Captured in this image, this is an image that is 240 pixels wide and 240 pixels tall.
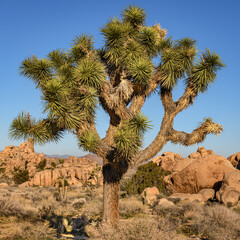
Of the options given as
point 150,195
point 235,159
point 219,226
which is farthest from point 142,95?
point 235,159

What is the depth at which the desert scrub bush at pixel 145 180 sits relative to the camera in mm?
19203

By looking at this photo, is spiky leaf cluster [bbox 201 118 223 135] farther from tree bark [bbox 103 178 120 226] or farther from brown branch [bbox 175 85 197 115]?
tree bark [bbox 103 178 120 226]

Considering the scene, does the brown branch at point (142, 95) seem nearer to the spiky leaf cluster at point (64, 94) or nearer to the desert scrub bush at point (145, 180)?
the spiky leaf cluster at point (64, 94)

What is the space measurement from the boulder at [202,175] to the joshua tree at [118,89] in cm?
920

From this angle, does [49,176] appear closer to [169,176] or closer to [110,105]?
[169,176]

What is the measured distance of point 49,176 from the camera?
89.0ft

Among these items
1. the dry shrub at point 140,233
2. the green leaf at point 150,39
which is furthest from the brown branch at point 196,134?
the dry shrub at point 140,233

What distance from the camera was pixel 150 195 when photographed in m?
17.3

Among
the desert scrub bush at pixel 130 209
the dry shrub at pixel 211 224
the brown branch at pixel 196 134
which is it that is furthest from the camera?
the desert scrub bush at pixel 130 209

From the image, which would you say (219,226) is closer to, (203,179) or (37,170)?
(203,179)

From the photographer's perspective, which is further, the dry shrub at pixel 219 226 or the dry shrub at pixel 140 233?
the dry shrub at pixel 219 226

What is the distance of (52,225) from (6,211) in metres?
2.27

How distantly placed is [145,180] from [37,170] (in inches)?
686

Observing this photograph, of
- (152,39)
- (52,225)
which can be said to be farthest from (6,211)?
(152,39)
